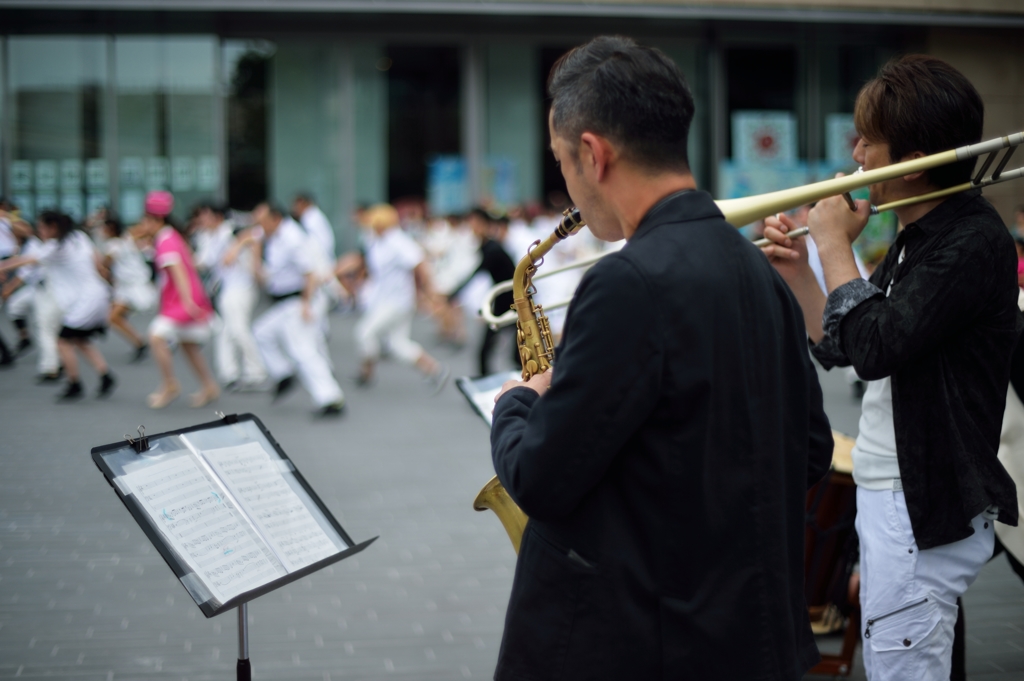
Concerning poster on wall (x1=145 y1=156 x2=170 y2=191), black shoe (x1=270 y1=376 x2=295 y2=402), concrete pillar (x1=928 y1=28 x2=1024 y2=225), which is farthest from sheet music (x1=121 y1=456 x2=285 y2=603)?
poster on wall (x1=145 y1=156 x2=170 y2=191)

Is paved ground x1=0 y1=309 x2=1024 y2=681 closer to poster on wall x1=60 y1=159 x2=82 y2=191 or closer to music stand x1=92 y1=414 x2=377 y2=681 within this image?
music stand x1=92 y1=414 x2=377 y2=681

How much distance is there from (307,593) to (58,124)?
17747 mm

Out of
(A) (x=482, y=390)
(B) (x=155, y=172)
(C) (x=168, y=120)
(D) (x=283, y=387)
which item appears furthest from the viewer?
(B) (x=155, y=172)

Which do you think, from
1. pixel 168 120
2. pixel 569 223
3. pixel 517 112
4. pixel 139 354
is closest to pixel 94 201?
pixel 168 120

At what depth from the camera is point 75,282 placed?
1028cm

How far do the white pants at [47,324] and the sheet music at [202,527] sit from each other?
9843mm

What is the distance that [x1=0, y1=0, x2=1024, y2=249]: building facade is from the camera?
62.9ft

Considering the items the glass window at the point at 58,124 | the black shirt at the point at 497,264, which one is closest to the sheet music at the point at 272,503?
the black shirt at the point at 497,264

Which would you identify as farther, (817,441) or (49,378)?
(49,378)

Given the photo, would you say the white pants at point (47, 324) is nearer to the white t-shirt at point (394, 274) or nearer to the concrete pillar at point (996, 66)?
the white t-shirt at point (394, 274)

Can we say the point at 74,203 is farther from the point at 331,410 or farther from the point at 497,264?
the point at 331,410

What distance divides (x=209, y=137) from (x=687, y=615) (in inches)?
786

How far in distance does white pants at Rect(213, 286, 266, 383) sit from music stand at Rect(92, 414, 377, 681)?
8.86 metres

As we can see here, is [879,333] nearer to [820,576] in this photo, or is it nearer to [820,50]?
[820,576]
